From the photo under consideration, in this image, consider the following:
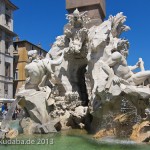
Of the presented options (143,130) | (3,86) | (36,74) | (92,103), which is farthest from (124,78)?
(3,86)

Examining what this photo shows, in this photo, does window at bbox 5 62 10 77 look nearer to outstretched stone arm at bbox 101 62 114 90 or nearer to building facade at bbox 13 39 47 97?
building facade at bbox 13 39 47 97

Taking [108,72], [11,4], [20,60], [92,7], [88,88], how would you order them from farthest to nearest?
[20,60]
[11,4]
[92,7]
[88,88]
[108,72]

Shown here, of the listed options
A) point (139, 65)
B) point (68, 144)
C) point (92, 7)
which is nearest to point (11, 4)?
point (92, 7)

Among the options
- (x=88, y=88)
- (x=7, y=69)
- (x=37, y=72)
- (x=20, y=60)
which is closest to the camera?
(x=37, y=72)

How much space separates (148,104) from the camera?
7496 millimetres

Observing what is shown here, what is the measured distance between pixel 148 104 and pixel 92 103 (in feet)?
5.20

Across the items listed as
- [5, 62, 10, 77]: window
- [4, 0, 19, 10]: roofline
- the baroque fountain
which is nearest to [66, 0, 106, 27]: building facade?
the baroque fountain

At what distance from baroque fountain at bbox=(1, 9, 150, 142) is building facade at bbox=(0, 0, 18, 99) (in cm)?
2320

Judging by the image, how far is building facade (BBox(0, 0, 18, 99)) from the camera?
1305 inches

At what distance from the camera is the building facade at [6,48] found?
3316 cm

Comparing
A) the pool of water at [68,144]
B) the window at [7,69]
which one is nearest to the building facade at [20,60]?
the window at [7,69]

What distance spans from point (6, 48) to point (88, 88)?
1057 inches

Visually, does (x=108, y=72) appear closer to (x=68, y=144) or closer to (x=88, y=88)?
(x=88, y=88)

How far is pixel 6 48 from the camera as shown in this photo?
34906 millimetres
